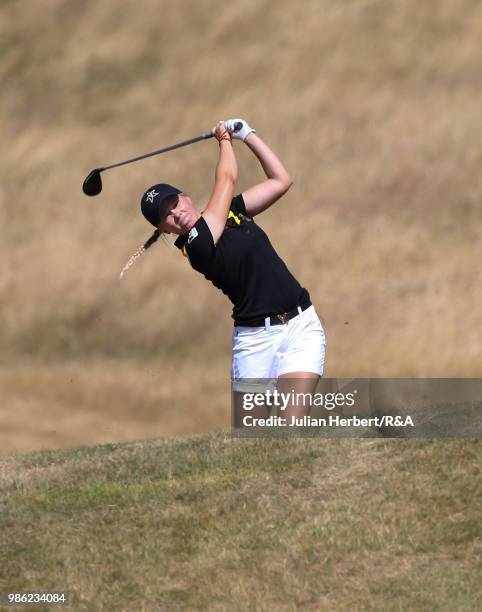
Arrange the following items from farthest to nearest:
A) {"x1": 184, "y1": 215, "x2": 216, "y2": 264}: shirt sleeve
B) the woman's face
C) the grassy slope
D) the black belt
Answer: the black belt, the woman's face, {"x1": 184, "y1": 215, "x2": 216, "y2": 264}: shirt sleeve, the grassy slope

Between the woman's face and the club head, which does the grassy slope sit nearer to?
the woman's face

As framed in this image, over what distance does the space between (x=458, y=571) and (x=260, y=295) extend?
6.24ft

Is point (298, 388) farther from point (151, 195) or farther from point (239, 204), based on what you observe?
point (151, 195)

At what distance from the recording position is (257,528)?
24.8 feet

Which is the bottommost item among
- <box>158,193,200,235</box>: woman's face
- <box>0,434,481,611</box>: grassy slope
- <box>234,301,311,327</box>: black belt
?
<box>0,434,481,611</box>: grassy slope

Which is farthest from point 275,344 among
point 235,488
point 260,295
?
point 235,488

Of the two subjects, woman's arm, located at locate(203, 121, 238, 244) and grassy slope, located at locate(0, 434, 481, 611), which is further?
woman's arm, located at locate(203, 121, 238, 244)

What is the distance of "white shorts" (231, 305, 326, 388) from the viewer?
8047mm

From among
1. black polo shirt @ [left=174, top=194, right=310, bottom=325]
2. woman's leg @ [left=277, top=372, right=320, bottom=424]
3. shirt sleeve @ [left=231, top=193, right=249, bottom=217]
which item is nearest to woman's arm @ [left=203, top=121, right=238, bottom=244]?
black polo shirt @ [left=174, top=194, right=310, bottom=325]

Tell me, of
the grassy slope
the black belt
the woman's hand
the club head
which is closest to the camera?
the grassy slope

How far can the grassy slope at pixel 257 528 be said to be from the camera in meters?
6.91

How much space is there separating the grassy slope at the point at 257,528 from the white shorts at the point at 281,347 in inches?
25.0

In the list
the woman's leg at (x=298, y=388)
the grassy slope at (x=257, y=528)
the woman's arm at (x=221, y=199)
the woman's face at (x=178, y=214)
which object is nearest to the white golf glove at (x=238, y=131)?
the woman's arm at (x=221, y=199)

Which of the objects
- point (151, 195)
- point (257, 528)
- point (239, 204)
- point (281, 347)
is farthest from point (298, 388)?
point (151, 195)
